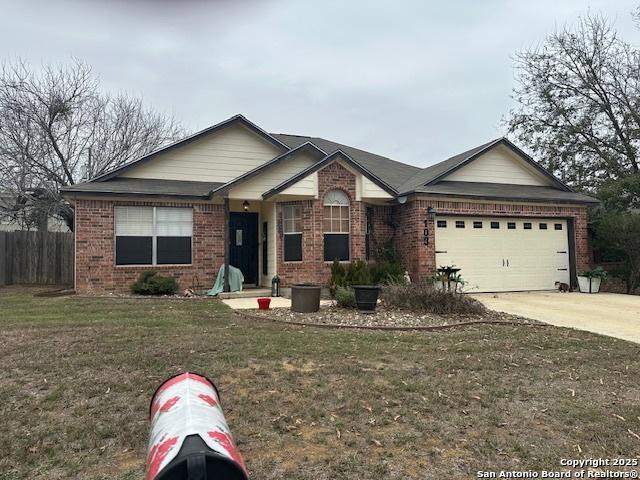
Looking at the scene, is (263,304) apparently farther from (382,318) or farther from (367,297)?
(382,318)

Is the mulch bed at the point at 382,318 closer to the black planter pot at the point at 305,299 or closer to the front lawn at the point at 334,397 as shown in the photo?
the black planter pot at the point at 305,299

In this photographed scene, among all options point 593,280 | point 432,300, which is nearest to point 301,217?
point 432,300

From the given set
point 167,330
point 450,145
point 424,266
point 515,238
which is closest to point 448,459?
point 167,330

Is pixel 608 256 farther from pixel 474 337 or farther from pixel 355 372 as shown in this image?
pixel 355 372

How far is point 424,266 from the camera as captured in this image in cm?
1214

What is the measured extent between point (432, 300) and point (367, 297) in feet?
4.34

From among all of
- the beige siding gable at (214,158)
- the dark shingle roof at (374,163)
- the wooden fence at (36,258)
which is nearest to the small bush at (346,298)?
the dark shingle roof at (374,163)

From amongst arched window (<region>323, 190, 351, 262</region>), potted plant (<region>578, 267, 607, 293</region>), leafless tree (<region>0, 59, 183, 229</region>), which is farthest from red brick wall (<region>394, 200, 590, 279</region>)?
leafless tree (<region>0, 59, 183, 229</region>)

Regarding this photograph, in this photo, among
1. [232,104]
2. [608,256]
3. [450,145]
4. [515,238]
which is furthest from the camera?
[450,145]

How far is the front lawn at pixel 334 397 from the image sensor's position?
2.95m

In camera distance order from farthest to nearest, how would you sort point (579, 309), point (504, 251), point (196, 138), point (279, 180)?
point (504, 251) → point (196, 138) → point (279, 180) → point (579, 309)

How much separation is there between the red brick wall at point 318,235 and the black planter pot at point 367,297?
2.97 metres

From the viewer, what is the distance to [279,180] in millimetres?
12359

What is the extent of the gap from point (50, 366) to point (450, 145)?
2788 cm
